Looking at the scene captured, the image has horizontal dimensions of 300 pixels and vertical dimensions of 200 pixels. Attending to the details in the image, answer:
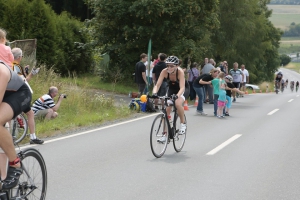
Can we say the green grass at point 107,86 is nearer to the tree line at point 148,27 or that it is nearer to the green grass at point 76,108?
the tree line at point 148,27

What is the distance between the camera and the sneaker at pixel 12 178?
17.6 ft

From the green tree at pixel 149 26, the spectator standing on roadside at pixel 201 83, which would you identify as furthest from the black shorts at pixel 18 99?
the green tree at pixel 149 26

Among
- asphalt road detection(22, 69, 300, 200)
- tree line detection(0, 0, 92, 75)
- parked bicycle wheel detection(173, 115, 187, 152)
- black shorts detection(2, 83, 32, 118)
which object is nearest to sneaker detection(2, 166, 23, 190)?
black shorts detection(2, 83, 32, 118)

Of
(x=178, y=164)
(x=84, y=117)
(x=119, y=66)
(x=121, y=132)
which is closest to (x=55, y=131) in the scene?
(x=121, y=132)

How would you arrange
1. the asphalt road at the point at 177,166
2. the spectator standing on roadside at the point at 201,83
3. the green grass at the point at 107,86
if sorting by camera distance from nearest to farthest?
1. the asphalt road at the point at 177,166
2. the spectator standing on roadside at the point at 201,83
3. the green grass at the point at 107,86

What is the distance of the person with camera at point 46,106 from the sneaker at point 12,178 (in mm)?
8124

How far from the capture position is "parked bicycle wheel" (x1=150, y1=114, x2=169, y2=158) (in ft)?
33.1

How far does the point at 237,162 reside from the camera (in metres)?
9.91

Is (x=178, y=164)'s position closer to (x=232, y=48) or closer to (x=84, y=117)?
(x=84, y=117)

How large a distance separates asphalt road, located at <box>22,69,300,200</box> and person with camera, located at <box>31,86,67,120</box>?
47.0 inches

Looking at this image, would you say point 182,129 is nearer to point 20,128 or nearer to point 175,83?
point 175,83

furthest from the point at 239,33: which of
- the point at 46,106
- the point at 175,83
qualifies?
the point at 175,83

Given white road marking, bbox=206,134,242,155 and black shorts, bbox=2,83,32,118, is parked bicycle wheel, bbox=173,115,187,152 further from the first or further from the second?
black shorts, bbox=2,83,32,118

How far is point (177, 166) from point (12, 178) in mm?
4317
